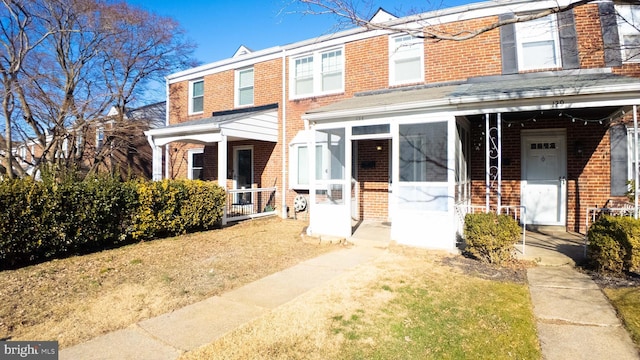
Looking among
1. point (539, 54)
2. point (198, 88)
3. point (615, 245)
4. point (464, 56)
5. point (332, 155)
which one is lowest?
point (615, 245)

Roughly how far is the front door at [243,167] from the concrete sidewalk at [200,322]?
26.6 ft

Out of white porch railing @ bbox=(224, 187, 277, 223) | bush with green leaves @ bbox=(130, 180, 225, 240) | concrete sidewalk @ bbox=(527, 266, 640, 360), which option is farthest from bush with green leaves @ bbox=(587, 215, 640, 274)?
white porch railing @ bbox=(224, 187, 277, 223)

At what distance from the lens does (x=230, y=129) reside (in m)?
10.7

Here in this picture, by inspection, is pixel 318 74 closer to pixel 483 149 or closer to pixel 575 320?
pixel 483 149

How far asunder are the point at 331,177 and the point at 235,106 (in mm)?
7166

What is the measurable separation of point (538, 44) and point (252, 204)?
999 cm

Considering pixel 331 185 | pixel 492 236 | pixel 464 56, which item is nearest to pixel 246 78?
pixel 331 185

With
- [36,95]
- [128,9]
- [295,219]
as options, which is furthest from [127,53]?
[295,219]

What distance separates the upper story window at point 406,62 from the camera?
10094 mm

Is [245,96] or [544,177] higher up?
[245,96]

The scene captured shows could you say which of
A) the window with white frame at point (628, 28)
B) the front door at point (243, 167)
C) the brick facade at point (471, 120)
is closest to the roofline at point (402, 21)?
the brick facade at point (471, 120)

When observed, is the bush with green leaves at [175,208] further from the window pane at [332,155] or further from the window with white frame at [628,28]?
the window with white frame at [628,28]

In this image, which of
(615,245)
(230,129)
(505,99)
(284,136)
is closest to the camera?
(615,245)

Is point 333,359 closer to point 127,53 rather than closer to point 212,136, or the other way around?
point 212,136
